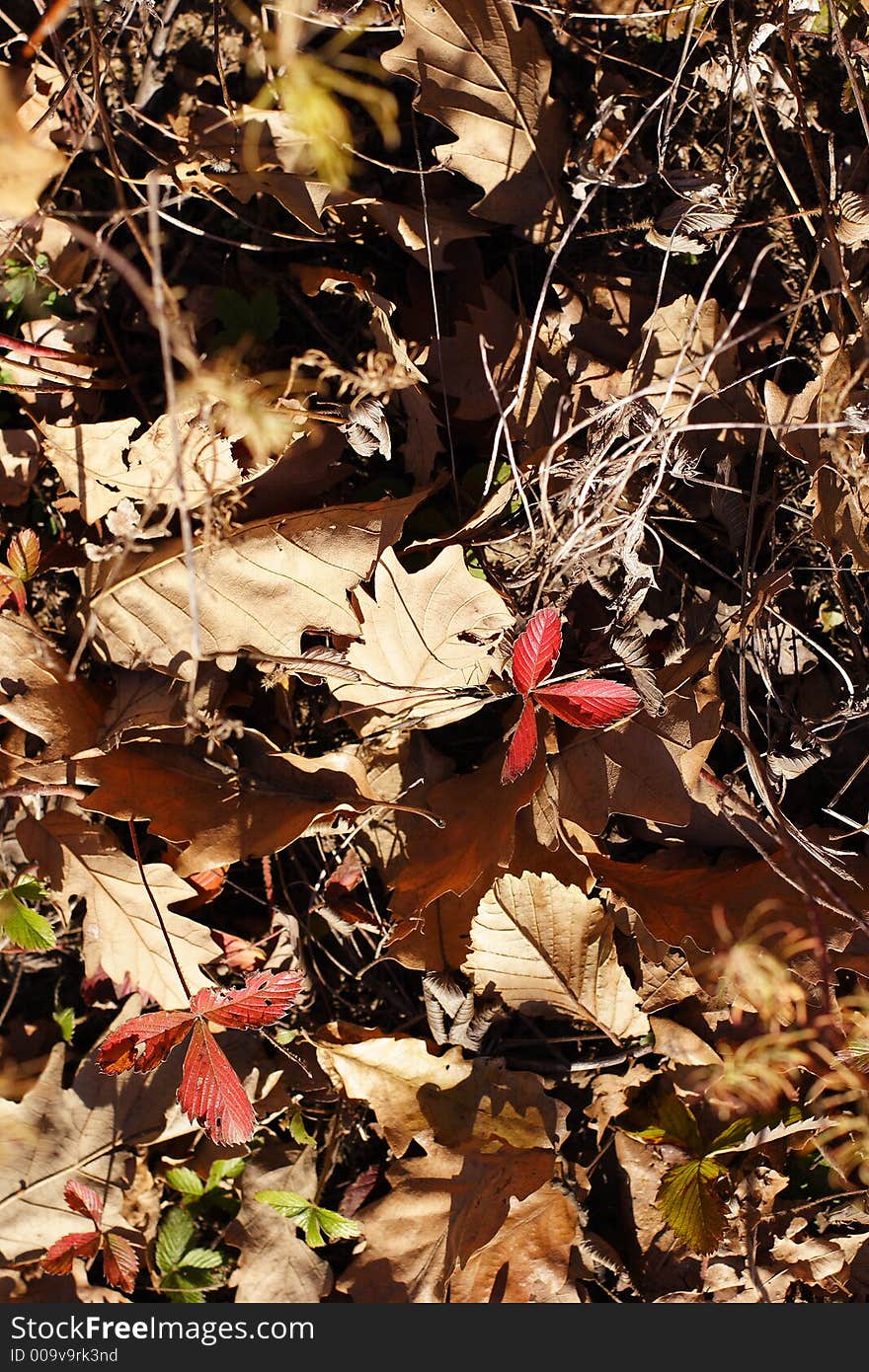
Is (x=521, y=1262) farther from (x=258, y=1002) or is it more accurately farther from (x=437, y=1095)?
(x=258, y=1002)

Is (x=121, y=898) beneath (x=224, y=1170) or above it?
above

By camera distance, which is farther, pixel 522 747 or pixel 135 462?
pixel 135 462

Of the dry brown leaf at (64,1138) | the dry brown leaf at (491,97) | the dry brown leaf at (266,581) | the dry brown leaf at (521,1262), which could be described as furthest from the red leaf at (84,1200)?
the dry brown leaf at (491,97)

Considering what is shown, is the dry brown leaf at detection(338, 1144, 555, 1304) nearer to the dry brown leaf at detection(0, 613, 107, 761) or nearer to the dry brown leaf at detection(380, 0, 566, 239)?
the dry brown leaf at detection(0, 613, 107, 761)

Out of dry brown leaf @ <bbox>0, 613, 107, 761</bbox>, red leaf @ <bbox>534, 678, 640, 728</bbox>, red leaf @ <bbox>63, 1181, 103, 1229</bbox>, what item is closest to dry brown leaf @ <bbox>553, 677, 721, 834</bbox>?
red leaf @ <bbox>534, 678, 640, 728</bbox>

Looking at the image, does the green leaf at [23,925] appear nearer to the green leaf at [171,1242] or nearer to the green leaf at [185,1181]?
the green leaf at [185,1181]

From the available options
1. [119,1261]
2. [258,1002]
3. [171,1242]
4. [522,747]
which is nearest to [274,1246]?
[171,1242]

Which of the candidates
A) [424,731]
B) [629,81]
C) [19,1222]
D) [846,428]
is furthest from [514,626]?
[19,1222]
